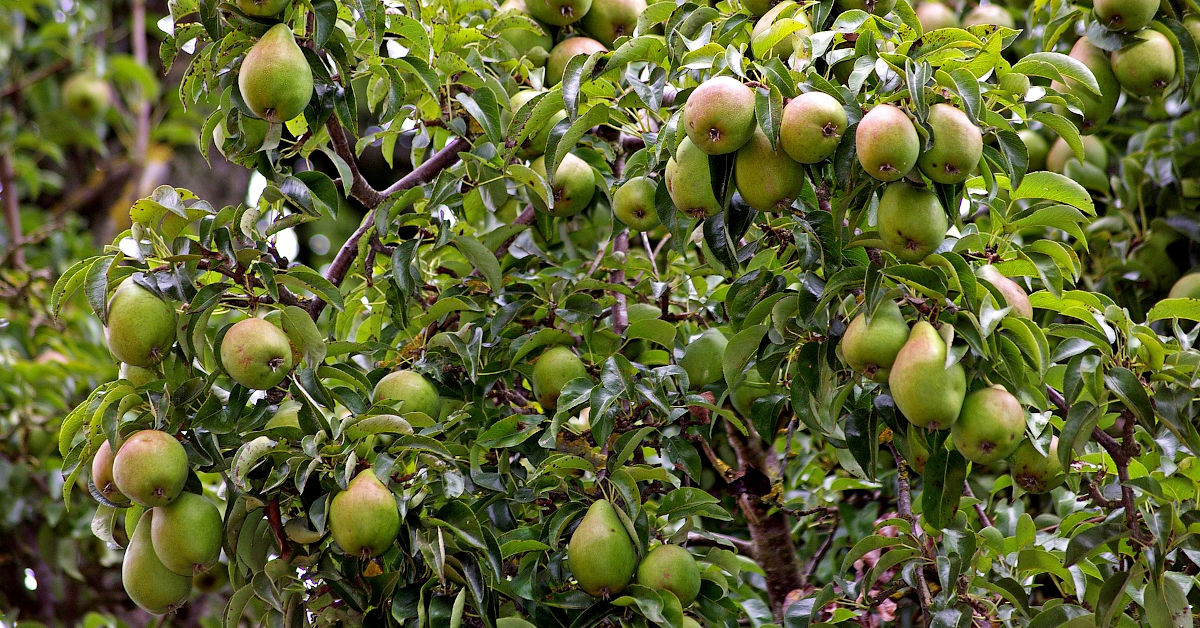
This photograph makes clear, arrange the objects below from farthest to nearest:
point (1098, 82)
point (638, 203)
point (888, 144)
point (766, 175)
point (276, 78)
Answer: point (1098, 82) → point (638, 203) → point (276, 78) → point (766, 175) → point (888, 144)

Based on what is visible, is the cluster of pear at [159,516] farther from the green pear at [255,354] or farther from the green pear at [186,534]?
the green pear at [255,354]

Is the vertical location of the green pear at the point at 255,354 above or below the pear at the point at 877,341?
below

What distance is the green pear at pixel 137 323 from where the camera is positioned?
61.8 inches

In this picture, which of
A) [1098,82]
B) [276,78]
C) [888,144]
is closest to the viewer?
[888,144]

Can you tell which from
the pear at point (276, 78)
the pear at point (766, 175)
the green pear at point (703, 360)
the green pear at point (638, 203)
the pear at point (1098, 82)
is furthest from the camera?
the pear at point (1098, 82)

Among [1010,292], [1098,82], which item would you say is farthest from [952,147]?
[1098,82]

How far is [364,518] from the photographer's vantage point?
153cm

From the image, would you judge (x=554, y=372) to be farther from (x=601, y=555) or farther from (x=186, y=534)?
(x=186, y=534)

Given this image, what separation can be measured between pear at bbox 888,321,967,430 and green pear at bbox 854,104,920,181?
0.20 meters

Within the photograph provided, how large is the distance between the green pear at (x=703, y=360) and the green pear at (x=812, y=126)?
1.86 feet

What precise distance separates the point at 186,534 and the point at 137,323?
1.00 ft

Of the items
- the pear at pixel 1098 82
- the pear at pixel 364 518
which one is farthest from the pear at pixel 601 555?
the pear at pixel 1098 82

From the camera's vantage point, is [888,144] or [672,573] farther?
[672,573]

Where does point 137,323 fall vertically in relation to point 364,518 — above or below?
above
